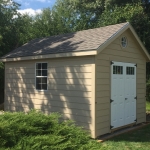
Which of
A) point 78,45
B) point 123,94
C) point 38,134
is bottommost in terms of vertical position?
point 38,134

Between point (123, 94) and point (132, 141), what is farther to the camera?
point (123, 94)

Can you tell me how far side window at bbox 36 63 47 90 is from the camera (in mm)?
9156

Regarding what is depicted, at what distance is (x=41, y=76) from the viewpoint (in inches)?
364

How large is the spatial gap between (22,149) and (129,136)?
5408mm

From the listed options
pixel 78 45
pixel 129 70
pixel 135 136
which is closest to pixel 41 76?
pixel 78 45

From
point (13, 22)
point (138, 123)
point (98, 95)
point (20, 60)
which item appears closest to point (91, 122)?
point (98, 95)

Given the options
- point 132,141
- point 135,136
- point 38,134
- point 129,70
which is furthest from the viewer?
point 129,70

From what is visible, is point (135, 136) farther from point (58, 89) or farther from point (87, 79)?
point (58, 89)

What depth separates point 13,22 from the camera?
17.2 metres

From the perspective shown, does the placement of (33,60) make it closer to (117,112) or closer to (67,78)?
(67,78)

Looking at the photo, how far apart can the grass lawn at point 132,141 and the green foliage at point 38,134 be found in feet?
9.53

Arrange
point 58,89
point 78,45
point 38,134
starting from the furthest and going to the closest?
point 58,89 → point 78,45 → point 38,134

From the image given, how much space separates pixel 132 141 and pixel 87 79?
247 cm

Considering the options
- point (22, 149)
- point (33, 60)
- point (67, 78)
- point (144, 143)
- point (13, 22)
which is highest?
point (13, 22)
